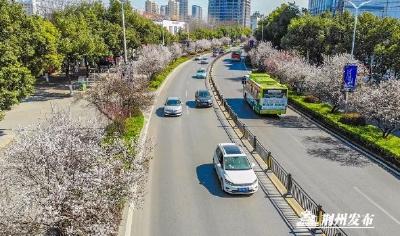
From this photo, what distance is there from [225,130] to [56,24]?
30.1 meters

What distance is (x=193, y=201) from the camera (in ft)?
59.9

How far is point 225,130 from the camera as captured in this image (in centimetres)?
3127

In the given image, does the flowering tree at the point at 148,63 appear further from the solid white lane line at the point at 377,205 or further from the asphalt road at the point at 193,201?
the solid white lane line at the point at 377,205

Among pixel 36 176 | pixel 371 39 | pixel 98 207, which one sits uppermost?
pixel 371 39

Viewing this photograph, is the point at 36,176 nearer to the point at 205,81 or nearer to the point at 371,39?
the point at 371,39

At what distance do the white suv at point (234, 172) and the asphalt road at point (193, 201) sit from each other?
1.58 ft

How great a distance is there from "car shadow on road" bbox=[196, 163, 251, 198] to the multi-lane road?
51mm

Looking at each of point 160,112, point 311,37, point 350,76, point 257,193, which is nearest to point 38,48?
point 160,112

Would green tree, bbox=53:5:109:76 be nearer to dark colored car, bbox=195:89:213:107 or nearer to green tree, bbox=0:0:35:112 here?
green tree, bbox=0:0:35:112

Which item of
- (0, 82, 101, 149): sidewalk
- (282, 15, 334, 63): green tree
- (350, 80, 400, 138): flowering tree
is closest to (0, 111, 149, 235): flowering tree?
(0, 82, 101, 149): sidewalk

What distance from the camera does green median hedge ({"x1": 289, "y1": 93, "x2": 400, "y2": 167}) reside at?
2366cm

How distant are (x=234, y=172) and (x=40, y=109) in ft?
88.9

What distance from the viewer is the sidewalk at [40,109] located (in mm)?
32219

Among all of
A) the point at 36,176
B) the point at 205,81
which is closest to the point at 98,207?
the point at 36,176
